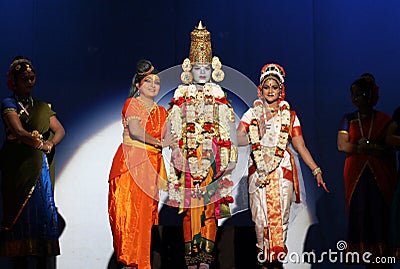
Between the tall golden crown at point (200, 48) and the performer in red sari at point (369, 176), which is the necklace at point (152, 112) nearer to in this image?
the tall golden crown at point (200, 48)

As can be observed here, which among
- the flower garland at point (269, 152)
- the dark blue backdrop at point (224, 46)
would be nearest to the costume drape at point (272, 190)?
the flower garland at point (269, 152)

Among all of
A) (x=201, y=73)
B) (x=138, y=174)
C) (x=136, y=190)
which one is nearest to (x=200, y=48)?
(x=201, y=73)

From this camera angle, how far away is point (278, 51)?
6.87 meters

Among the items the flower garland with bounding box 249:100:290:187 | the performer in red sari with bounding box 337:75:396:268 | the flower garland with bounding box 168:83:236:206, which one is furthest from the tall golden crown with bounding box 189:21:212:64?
the performer in red sari with bounding box 337:75:396:268

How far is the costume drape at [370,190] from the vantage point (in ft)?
19.9

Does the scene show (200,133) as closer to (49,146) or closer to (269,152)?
(269,152)

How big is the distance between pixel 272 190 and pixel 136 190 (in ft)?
3.25

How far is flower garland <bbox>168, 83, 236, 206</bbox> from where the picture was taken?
596 centimetres

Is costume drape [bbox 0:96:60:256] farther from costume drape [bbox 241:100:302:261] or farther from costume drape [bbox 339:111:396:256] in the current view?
costume drape [bbox 339:111:396:256]

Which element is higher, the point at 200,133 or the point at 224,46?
the point at 224,46

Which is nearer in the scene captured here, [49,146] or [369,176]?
[369,176]

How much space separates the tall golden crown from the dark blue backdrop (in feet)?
2.13

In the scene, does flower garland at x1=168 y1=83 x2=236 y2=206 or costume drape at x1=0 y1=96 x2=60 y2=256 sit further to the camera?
costume drape at x1=0 y1=96 x2=60 y2=256

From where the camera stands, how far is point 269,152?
19.7ft
